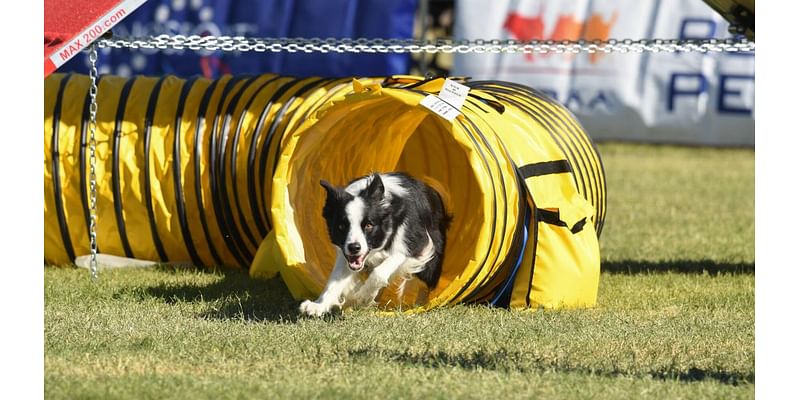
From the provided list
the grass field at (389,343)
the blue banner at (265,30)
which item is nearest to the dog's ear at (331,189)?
the grass field at (389,343)

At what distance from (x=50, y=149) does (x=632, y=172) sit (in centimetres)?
768

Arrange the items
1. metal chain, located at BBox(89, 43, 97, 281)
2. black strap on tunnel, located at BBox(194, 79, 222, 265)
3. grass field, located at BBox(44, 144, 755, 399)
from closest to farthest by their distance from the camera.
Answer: grass field, located at BBox(44, 144, 755, 399) → metal chain, located at BBox(89, 43, 97, 281) → black strap on tunnel, located at BBox(194, 79, 222, 265)

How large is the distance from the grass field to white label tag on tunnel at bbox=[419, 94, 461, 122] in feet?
3.15

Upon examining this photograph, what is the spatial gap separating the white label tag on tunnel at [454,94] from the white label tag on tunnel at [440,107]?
0.05 m

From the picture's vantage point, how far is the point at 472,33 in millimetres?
15180

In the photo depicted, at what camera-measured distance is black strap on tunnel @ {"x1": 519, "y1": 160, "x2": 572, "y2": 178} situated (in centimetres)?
618

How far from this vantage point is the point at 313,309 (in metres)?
5.79

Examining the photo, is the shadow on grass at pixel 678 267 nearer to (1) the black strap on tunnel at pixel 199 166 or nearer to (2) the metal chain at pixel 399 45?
(2) the metal chain at pixel 399 45

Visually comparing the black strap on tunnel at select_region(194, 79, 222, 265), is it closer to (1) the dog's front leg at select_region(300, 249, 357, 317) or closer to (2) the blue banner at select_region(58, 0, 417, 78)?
(1) the dog's front leg at select_region(300, 249, 357, 317)

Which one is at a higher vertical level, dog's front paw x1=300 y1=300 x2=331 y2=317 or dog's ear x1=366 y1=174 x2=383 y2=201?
dog's ear x1=366 y1=174 x2=383 y2=201

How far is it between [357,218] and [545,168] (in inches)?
43.6

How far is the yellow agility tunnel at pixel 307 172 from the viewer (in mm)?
6137

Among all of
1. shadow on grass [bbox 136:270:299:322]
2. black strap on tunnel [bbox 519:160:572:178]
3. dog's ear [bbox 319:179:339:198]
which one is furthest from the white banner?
dog's ear [bbox 319:179:339:198]

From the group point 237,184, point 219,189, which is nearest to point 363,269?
point 237,184
